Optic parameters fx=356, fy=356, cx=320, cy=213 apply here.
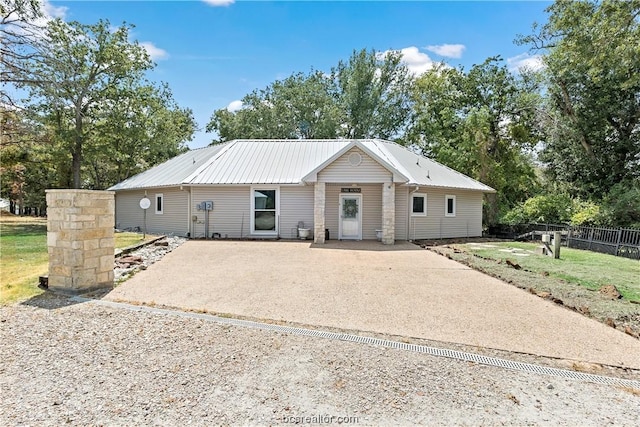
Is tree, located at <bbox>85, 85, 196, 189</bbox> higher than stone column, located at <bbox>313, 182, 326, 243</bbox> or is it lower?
higher

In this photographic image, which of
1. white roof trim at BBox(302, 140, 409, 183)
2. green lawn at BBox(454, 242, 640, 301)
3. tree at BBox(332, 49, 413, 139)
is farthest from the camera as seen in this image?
tree at BBox(332, 49, 413, 139)

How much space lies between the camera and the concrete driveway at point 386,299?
4.69 m

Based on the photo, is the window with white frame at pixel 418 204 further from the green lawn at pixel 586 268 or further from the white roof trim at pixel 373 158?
the green lawn at pixel 586 268

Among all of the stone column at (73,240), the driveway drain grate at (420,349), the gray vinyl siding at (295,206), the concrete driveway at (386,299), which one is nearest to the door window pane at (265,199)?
the gray vinyl siding at (295,206)

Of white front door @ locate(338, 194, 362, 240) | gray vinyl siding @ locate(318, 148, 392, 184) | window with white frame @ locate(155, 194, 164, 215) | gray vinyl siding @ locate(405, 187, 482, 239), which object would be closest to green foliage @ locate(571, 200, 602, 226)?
gray vinyl siding @ locate(405, 187, 482, 239)

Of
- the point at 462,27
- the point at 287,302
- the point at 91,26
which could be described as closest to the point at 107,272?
the point at 287,302

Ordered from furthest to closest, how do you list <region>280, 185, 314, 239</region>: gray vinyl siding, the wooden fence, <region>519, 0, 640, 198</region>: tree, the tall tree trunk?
1. the tall tree trunk
2. <region>519, 0, 640, 198</region>: tree
3. <region>280, 185, 314, 239</region>: gray vinyl siding
4. the wooden fence

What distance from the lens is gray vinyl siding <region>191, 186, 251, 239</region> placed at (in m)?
15.7

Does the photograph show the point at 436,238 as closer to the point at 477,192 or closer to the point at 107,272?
the point at 477,192

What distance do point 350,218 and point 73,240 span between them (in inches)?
430

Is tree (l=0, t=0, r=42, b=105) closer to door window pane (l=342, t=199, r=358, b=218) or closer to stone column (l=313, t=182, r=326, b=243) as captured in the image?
stone column (l=313, t=182, r=326, b=243)

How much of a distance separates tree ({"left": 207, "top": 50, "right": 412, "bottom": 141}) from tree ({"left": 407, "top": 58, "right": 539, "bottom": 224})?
4278mm

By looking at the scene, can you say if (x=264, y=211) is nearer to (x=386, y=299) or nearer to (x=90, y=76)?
(x=386, y=299)

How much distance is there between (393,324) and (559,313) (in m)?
2.80
